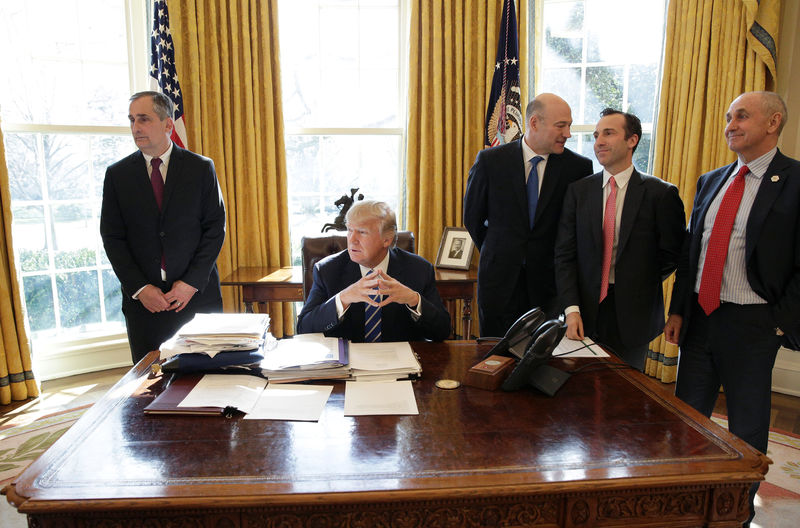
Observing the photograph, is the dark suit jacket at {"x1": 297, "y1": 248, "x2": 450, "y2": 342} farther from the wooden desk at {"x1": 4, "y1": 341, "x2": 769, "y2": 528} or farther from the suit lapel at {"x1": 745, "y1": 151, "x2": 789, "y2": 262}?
the suit lapel at {"x1": 745, "y1": 151, "x2": 789, "y2": 262}

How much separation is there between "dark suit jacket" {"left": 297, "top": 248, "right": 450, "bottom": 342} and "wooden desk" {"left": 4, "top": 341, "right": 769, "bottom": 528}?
684 millimetres

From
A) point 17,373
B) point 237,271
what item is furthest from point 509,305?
point 17,373

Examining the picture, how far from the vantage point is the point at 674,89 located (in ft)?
11.6

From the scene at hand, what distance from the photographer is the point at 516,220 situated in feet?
8.05

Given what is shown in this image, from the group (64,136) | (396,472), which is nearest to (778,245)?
(396,472)

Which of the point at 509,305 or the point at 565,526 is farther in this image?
the point at 509,305

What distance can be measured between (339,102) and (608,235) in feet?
8.44

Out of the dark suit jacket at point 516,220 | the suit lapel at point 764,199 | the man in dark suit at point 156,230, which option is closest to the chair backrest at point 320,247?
the man in dark suit at point 156,230

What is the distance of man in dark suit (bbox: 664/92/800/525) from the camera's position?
1.82 meters

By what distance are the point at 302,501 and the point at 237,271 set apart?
283 cm

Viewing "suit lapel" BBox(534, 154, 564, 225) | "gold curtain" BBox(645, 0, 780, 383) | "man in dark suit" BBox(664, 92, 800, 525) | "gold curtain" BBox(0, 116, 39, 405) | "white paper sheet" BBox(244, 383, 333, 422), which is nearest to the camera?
"white paper sheet" BBox(244, 383, 333, 422)

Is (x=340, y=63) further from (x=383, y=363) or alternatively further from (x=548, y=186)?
(x=383, y=363)

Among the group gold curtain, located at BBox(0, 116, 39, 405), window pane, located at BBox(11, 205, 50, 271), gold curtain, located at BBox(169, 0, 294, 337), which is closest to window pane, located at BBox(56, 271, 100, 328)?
window pane, located at BBox(11, 205, 50, 271)

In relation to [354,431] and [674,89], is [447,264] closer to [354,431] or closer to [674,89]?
[674,89]
